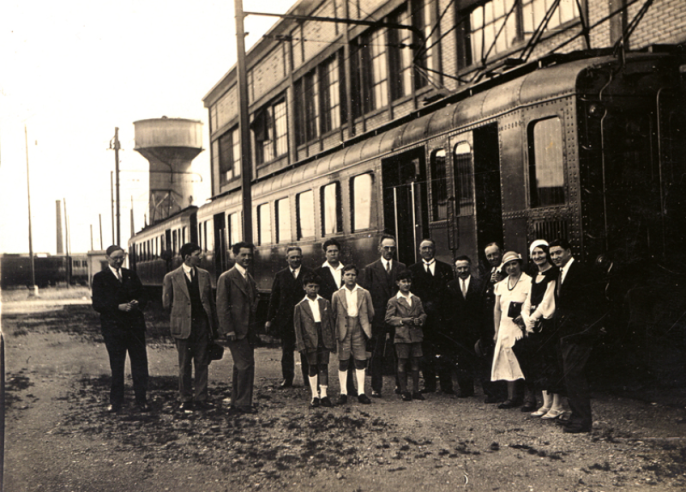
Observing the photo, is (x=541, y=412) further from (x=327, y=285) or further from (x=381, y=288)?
(x=327, y=285)

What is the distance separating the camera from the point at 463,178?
811 cm

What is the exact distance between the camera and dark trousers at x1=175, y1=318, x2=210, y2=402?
715cm

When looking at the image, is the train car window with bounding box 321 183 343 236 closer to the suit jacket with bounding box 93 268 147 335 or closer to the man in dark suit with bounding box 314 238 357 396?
the man in dark suit with bounding box 314 238 357 396

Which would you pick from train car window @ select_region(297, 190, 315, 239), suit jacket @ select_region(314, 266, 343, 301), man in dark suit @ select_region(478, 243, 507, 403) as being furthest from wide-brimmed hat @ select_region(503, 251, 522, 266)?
train car window @ select_region(297, 190, 315, 239)

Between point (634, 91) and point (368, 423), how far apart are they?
4.12 metres

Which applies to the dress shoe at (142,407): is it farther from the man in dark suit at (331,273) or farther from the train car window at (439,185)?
the train car window at (439,185)

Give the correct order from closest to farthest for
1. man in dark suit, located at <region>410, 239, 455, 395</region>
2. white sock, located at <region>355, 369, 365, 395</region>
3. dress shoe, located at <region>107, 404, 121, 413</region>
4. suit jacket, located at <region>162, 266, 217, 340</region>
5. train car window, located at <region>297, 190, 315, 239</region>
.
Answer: dress shoe, located at <region>107, 404, 121, 413</region>
suit jacket, located at <region>162, 266, 217, 340</region>
white sock, located at <region>355, 369, 365, 395</region>
man in dark suit, located at <region>410, 239, 455, 395</region>
train car window, located at <region>297, 190, 315, 239</region>

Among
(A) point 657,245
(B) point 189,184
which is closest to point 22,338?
(A) point 657,245

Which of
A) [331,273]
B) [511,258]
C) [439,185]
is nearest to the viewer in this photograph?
[511,258]

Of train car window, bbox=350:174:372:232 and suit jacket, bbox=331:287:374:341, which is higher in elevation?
train car window, bbox=350:174:372:232

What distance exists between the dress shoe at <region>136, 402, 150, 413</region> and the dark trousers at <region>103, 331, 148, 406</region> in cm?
3

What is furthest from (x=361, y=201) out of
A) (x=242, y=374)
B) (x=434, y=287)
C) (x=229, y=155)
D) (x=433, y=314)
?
(x=229, y=155)

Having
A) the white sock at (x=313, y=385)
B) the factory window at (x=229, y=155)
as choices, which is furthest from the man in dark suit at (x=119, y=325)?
the factory window at (x=229, y=155)

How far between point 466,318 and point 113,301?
3733 millimetres
